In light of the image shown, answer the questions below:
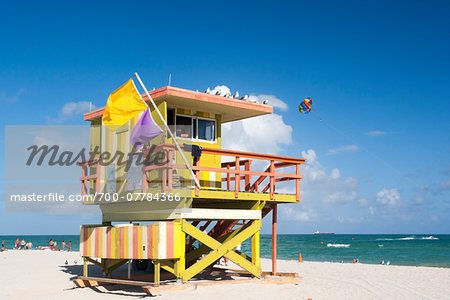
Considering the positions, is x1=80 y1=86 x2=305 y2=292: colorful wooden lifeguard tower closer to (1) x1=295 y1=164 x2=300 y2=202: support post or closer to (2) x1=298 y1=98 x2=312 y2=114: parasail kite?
(1) x1=295 y1=164 x2=300 y2=202: support post

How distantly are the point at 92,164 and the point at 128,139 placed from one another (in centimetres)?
172

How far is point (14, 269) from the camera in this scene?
24172 millimetres

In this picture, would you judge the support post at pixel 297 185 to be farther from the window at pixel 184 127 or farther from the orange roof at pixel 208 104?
the window at pixel 184 127

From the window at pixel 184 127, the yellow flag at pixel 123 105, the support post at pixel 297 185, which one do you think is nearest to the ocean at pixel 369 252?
the support post at pixel 297 185

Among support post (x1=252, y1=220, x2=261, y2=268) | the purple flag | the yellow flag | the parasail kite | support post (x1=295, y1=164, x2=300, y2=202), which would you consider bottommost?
support post (x1=252, y1=220, x2=261, y2=268)

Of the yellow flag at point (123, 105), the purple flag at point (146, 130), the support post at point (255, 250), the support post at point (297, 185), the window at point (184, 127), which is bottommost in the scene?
the support post at point (255, 250)

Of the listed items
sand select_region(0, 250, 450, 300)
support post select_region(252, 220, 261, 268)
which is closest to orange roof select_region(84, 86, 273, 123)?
support post select_region(252, 220, 261, 268)

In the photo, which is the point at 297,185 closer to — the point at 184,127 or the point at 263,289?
the point at 263,289

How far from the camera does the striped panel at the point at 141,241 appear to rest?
566 inches

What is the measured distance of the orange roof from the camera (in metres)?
15.6

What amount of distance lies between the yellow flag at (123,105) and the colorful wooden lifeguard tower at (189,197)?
627mm

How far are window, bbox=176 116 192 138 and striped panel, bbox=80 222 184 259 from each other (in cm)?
318

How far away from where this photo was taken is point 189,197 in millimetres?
15023

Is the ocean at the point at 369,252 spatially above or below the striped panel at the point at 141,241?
below
